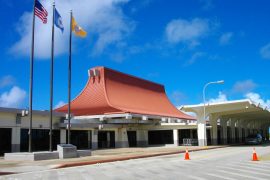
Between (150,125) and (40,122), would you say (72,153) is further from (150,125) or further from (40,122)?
(150,125)

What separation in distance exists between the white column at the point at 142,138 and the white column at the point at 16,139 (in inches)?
965

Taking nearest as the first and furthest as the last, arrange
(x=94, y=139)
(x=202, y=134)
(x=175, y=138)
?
1. (x=94, y=139)
2. (x=202, y=134)
3. (x=175, y=138)

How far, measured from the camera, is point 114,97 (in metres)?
53.4

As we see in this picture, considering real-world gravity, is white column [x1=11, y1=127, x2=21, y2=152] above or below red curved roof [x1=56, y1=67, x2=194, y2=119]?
below

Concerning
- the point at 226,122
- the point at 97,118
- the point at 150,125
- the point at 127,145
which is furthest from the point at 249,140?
the point at 97,118

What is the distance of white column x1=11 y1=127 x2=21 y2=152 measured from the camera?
3052 centimetres

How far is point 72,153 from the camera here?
Result: 83.7ft

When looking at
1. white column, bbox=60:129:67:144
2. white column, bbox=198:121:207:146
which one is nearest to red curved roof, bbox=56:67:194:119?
white column, bbox=198:121:207:146

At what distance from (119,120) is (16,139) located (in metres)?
17.7

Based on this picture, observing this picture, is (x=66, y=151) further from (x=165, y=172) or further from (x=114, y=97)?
(x=114, y=97)

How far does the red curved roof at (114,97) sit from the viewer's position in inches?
1985

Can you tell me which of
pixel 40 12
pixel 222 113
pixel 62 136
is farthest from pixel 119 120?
pixel 40 12

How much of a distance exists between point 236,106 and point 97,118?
59.1 ft

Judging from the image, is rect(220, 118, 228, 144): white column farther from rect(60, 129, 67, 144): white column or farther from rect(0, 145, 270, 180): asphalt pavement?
Result: rect(0, 145, 270, 180): asphalt pavement
